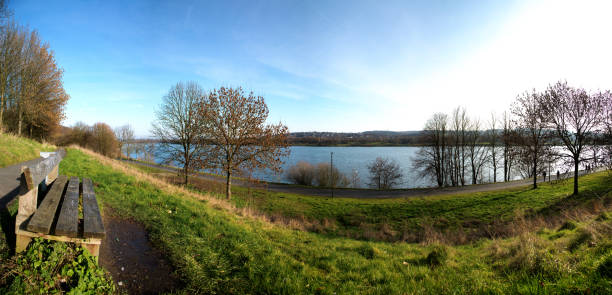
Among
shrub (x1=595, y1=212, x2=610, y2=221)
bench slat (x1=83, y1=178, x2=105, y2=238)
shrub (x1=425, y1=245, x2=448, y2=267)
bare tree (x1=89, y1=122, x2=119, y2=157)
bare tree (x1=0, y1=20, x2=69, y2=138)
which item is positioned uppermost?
bare tree (x1=0, y1=20, x2=69, y2=138)

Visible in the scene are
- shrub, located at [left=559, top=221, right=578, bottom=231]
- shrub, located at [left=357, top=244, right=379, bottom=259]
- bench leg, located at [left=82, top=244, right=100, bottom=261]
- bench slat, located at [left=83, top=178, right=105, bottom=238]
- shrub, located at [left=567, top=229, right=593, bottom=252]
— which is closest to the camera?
bench slat, located at [left=83, top=178, right=105, bottom=238]

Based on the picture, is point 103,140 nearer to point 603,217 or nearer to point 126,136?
point 126,136

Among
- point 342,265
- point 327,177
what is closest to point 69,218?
point 342,265

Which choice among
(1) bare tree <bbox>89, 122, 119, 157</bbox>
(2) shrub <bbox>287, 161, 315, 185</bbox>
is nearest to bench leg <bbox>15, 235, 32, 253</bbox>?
(2) shrub <bbox>287, 161, 315, 185</bbox>

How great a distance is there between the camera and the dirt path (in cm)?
280

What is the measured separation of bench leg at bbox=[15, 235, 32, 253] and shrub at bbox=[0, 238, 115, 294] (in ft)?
0.15

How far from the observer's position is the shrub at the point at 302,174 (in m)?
44.3

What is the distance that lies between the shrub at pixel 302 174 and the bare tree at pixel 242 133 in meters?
28.7

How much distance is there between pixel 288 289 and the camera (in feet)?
9.80

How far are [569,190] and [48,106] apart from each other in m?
48.3

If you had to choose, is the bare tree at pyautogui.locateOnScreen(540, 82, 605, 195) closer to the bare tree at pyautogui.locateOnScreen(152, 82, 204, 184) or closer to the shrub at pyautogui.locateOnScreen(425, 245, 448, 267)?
the shrub at pyautogui.locateOnScreen(425, 245, 448, 267)

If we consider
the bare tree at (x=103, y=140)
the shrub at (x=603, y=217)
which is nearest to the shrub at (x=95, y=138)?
the bare tree at (x=103, y=140)

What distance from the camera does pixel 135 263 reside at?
126 inches

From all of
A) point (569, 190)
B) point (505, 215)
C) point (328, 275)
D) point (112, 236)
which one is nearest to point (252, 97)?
point (112, 236)
